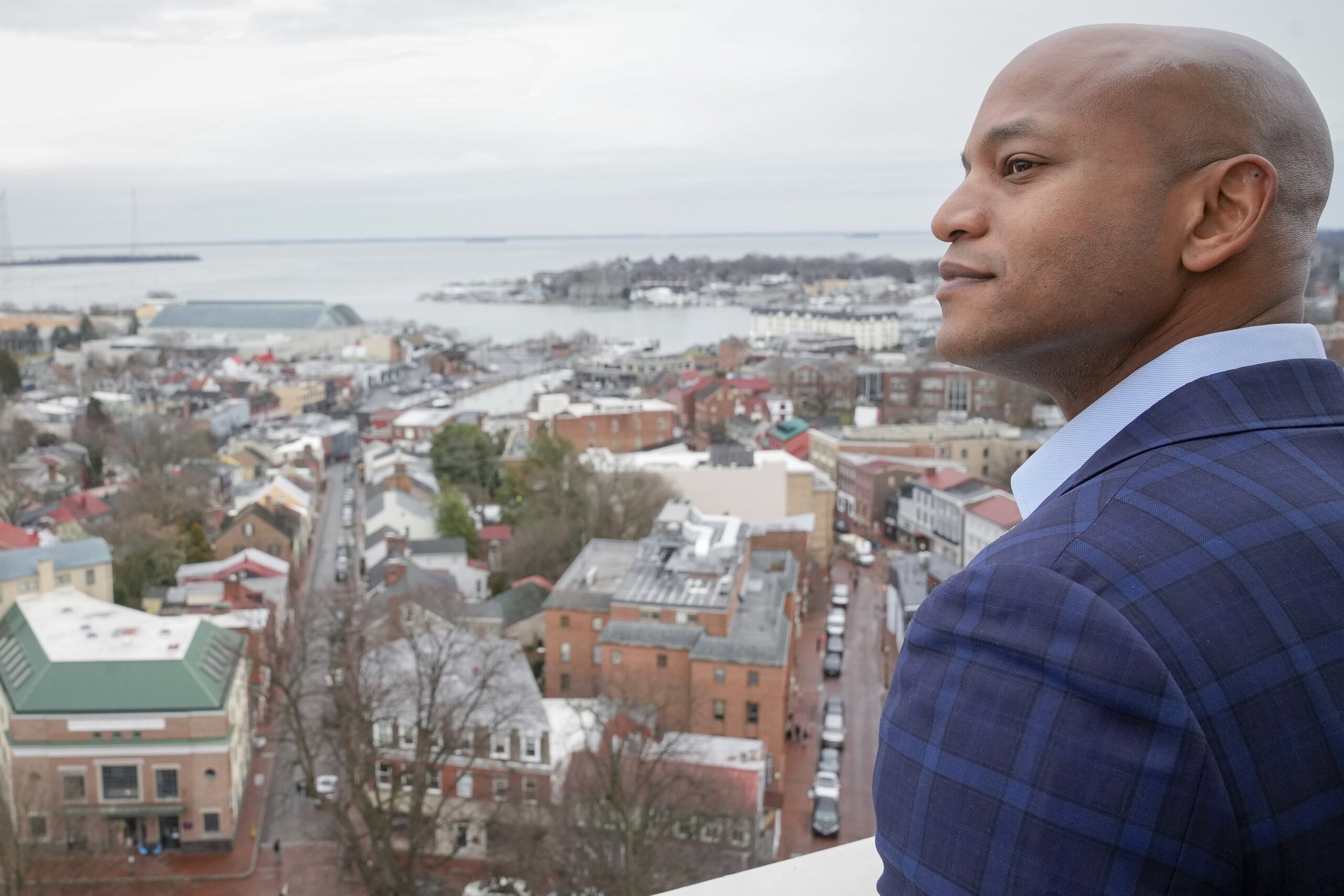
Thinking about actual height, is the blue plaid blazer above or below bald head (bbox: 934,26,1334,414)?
below

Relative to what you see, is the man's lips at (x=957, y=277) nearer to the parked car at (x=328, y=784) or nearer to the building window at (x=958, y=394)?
the parked car at (x=328, y=784)

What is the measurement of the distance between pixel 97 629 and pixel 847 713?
4.26 meters

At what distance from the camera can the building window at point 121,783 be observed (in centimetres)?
572

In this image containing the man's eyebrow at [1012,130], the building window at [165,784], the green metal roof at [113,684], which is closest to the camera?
the man's eyebrow at [1012,130]

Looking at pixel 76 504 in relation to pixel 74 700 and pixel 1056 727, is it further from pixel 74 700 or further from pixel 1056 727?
pixel 1056 727

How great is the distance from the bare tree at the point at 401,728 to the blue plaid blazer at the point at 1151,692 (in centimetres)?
482

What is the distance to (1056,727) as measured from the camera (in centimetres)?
33

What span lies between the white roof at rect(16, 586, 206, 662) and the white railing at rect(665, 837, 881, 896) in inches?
226

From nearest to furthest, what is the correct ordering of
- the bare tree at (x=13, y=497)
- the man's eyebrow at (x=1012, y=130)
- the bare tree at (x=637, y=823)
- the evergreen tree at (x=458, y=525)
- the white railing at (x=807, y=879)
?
1. the man's eyebrow at (x=1012, y=130)
2. the white railing at (x=807, y=879)
3. the bare tree at (x=637, y=823)
4. the evergreen tree at (x=458, y=525)
5. the bare tree at (x=13, y=497)

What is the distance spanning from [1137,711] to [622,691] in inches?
216

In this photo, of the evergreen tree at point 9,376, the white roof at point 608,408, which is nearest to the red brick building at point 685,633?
the white roof at point 608,408

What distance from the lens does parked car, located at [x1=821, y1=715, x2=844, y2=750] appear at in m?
6.55

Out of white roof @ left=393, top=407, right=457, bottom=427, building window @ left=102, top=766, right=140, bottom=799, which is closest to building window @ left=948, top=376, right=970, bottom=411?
white roof @ left=393, top=407, right=457, bottom=427

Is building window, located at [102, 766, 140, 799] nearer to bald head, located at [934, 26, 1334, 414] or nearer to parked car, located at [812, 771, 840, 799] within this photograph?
parked car, located at [812, 771, 840, 799]
